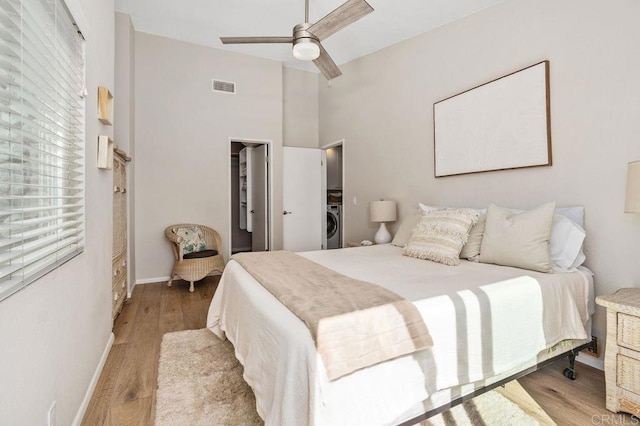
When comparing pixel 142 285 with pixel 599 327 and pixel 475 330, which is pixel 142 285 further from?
pixel 599 327

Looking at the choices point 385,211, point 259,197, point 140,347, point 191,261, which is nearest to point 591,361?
point 385,211

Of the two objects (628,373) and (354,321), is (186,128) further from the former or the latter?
(628,373)

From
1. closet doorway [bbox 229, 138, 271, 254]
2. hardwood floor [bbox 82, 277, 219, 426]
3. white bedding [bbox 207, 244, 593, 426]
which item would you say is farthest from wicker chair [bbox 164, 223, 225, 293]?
white bedding [bbox 207, 244, 593, 426]

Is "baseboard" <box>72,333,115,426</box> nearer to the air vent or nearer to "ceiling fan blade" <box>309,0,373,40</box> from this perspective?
"ceiling fan blade" <box>309,0,373,40</box>

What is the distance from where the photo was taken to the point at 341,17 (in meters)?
2.22

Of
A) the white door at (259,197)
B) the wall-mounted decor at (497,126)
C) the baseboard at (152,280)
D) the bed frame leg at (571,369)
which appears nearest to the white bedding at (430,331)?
the bed frame leg at (571,369)

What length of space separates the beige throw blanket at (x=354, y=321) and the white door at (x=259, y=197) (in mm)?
3431

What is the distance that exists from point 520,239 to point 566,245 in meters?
0.30

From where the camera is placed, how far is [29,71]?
1047 mm

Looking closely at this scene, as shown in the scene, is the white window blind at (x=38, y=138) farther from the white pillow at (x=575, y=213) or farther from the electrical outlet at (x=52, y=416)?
the white pillow at (x=575, y=213)

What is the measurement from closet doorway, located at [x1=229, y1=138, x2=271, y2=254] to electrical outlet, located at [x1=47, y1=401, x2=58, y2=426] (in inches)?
133

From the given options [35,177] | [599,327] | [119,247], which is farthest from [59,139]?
[599,327]

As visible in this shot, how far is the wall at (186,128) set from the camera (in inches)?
159

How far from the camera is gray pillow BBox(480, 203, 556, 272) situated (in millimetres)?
1959
